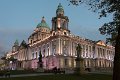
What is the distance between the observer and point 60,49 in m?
121

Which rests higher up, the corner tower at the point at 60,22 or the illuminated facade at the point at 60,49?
the corner tower at the point at 60,22

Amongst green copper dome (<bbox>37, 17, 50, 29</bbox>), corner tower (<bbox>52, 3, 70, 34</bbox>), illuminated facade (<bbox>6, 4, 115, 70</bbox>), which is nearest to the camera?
illuminated facade (<bbox>6, 4, 115, 70</bbox>)

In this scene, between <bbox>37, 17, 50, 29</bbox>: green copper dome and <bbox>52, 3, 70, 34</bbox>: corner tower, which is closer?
<bbox>52, 3, 70, 34</bbox>: corner tower

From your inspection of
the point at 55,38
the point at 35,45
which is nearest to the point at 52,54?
the point at 55,38

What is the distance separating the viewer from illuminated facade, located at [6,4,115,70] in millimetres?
122875

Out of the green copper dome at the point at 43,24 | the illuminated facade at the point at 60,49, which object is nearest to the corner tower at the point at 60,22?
the illuminated facade at the point at 60,49

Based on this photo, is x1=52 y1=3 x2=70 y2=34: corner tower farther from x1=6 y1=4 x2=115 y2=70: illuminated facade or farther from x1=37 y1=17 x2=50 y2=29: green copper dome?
x1=37 y1=17 x2=50 y2=29: green copper dome

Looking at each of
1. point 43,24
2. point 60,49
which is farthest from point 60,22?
point 43,24

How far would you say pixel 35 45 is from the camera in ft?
494

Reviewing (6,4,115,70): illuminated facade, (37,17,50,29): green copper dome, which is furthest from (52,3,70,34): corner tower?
(37,17,50,29): green copper dome

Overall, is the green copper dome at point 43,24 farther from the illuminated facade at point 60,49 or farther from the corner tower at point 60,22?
the corner tower at point 60,22

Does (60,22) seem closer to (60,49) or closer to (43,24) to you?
(60,49)

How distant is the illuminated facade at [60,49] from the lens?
403ft

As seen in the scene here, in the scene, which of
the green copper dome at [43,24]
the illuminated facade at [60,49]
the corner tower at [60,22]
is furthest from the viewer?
the green copper dome at [43,24]
